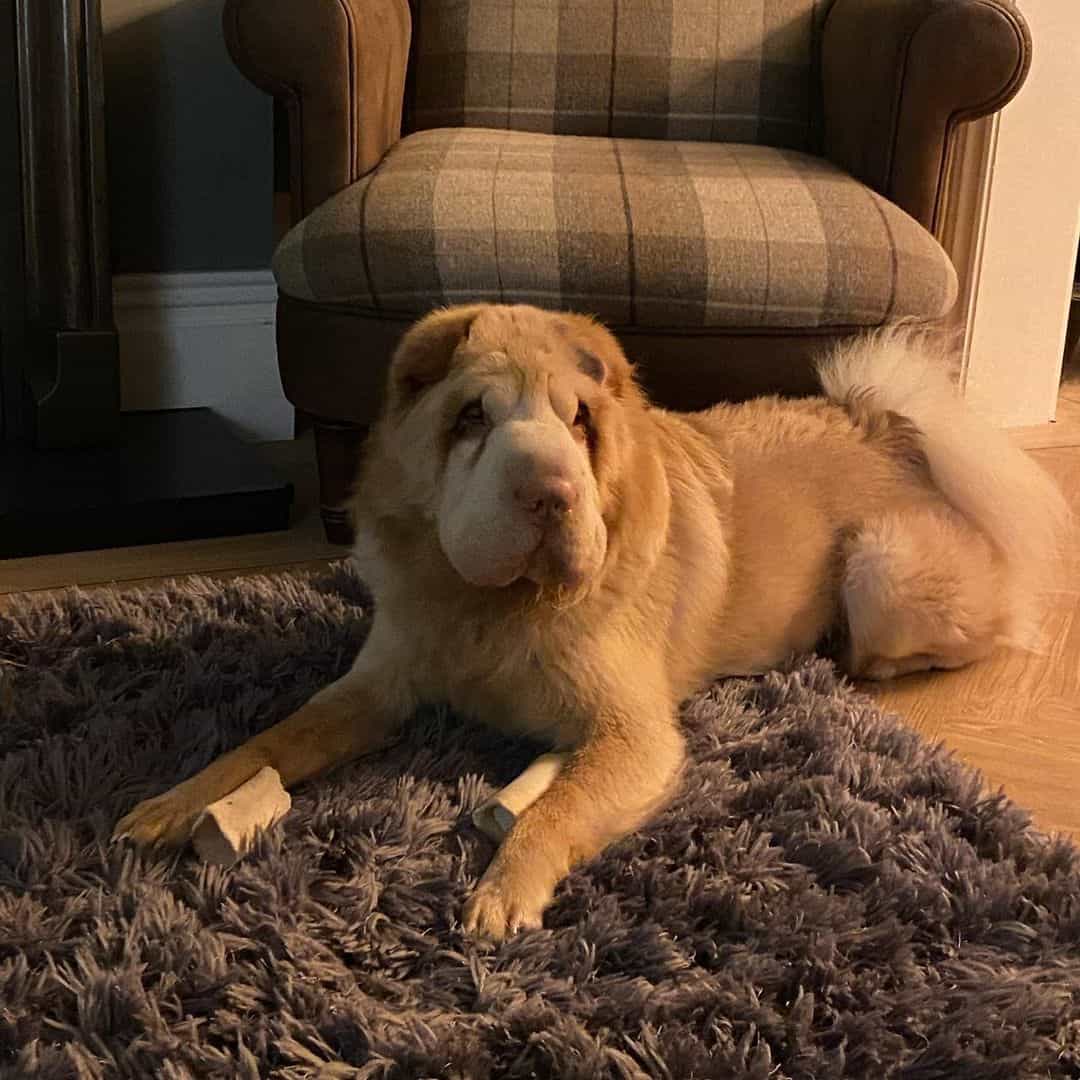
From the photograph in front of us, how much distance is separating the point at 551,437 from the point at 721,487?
1.51 ft

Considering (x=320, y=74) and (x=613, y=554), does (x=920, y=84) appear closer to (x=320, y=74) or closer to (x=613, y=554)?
(x=320, y=74)

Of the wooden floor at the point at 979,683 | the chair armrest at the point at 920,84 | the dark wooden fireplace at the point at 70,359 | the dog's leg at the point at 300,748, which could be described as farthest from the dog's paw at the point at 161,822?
the chair armrest at the point at 920,84

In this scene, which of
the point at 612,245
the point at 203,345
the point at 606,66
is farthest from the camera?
the point at 203,345

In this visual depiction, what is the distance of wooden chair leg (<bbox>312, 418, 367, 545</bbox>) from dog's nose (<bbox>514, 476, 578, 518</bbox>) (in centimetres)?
90

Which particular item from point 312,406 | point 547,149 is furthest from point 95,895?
point 547,149

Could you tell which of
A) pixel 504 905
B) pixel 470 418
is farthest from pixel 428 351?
pixel 504 905

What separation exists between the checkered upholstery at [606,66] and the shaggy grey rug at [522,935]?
137 centimetres

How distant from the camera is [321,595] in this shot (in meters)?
1.83

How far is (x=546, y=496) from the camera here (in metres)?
1.17

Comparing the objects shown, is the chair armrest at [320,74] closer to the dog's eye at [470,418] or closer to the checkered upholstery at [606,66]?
the checkered upholstery at [606,66]

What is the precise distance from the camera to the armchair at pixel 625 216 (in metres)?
1.83

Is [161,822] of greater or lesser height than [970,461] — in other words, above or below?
below

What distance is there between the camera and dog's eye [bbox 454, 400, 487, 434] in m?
1.25

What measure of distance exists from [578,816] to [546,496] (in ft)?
1.03
